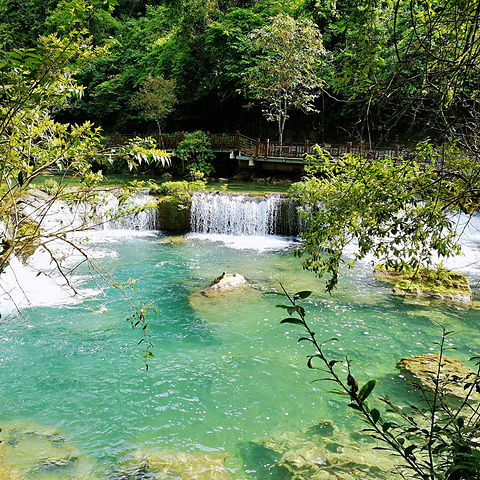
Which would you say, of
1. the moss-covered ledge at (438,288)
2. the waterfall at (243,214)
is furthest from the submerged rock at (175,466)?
the waterfall at (243,214)

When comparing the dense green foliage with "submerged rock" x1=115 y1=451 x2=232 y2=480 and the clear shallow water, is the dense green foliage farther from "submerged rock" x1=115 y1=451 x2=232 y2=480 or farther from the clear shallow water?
"submerged rock" x1=115 y1=451 x2=232 y2=480

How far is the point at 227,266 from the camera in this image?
10.2 meters

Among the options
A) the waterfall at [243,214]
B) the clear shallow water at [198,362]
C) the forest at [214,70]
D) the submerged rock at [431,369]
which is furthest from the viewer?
the forest at [214,70]

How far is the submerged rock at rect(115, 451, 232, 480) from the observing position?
3479 millimetres

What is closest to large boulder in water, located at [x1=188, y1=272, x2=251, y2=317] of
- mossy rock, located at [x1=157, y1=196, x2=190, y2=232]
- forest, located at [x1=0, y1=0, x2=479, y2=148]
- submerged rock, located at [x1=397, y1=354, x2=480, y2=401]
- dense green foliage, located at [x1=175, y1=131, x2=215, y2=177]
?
submerged rock, located at [x1=397, y1=354, x2=480, y2=401]

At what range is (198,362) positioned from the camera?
5.59m

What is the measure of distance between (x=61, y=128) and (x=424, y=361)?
5.54 metres

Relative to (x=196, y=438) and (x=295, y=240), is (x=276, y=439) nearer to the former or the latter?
(x=196, y=438)

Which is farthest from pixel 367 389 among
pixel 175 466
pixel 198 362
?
pixel 198 362

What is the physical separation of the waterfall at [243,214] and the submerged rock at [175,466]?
10.6 meters

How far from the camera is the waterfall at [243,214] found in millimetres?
13891

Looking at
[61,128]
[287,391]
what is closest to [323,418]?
[287,391]

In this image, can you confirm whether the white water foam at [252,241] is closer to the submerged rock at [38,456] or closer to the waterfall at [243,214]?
the waterfall at [243,214]

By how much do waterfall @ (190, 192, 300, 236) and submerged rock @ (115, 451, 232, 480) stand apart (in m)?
10.6
